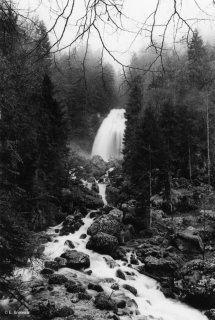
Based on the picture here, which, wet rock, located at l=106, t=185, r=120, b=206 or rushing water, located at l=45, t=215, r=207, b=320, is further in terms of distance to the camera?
wet rock, located at l=106, t=185, r=120, b=206

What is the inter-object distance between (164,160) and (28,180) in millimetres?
12067

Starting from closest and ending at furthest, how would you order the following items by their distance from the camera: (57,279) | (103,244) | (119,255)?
(57,279) < (119,255) < (103,244)

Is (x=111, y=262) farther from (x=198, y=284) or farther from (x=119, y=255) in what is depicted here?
(x=198, y=284)

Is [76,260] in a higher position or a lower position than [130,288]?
higher

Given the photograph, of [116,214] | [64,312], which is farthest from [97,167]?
[64,312]

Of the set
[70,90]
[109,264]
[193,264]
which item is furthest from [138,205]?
[70,90]

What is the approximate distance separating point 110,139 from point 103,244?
32.3m

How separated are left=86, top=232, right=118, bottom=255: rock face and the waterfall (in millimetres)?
28395

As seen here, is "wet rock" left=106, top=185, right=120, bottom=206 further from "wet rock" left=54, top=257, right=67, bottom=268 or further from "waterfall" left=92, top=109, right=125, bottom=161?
"waterfall" left=92, top=109, right=125, bottom=161

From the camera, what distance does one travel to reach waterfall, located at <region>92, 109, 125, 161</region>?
4756 cm

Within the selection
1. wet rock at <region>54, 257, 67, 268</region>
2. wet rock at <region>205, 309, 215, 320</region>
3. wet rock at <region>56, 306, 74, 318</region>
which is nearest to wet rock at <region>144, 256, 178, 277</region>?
wet rock at <region>205, 309, 215, 320</region>

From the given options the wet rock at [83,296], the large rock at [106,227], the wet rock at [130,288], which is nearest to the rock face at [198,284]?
the wet rock at [130,288]

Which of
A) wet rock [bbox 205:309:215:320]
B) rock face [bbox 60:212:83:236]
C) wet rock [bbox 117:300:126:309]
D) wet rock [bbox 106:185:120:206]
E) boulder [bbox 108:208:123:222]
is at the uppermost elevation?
wet rock [bbox 106:185:120:206]

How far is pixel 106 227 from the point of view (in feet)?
65.5
